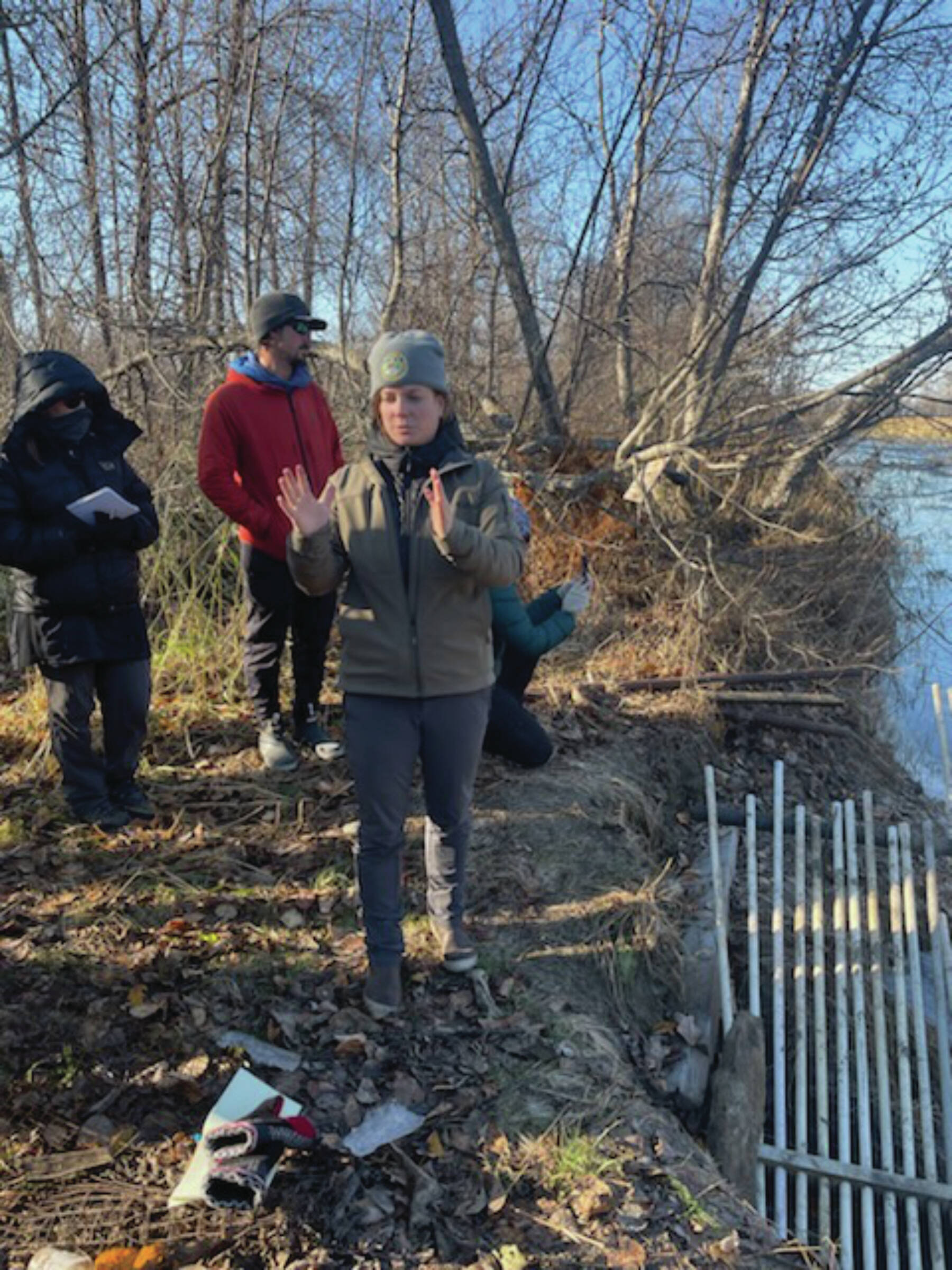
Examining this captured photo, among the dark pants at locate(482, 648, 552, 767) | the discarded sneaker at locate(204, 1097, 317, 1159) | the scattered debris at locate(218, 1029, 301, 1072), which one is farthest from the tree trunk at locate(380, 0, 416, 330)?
the discarded sneaker at locate(204, 1097, 317, 1159)

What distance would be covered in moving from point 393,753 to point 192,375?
5299 millimetres

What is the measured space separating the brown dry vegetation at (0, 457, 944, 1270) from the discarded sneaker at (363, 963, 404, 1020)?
0.05 m

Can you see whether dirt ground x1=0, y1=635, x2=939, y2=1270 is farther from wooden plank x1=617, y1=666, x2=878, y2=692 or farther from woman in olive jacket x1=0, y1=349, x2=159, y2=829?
wooden plank x1=617, y1=666, x2=878, y2=692

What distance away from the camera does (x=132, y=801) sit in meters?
3.82

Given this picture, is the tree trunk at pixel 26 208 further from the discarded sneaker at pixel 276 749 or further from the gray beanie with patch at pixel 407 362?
the gray beanie with patch at pixel 407 362

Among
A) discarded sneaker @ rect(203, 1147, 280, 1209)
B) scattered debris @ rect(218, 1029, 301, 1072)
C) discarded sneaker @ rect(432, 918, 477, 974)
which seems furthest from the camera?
discarded sneaker @ rect(432, 918, 477, 974)

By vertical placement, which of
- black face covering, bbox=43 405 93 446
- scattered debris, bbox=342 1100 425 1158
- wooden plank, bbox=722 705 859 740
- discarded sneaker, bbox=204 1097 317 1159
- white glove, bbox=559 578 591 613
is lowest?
scattered debris, bbox=342 1100 425 1158

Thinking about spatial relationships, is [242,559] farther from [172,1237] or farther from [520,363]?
[520,363]

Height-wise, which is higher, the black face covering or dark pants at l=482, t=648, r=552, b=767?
the black face covering

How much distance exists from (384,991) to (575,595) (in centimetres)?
207

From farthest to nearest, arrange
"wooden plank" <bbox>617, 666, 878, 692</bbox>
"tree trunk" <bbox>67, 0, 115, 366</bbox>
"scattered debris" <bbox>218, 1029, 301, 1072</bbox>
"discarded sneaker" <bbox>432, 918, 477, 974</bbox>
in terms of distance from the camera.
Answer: "tree trunk" <bbox>67, 0, 115, 366</bbox>
"wooden plank" <bbox>617, 666, 878, 692</bbox>
"discarded sneaker" <bbox>432, 918, 477, 974</bbox>
"scattered debris" <bbox>218, 1029, 301, 1072</bbox>

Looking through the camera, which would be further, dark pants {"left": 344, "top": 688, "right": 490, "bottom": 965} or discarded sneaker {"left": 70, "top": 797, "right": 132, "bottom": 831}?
discarded sneaker {"left": 70, "top": 797, "right": 132, "bottom": 831}

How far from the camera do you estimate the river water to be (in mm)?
7730

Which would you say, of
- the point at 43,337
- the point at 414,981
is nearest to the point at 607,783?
the point at 414,981
